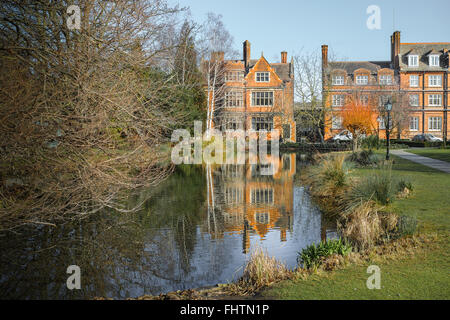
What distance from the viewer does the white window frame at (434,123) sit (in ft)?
161

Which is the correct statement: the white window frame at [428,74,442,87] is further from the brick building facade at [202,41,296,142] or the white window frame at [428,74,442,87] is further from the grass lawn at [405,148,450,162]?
the grass lawn at [405,148,450,162]

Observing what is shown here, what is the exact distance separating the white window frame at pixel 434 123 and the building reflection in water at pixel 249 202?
3532 cm

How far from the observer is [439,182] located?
13.5 meters

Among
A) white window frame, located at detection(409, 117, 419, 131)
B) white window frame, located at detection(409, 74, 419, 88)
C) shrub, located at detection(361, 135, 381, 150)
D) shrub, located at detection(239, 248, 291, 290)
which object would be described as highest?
white window frame, located at detection(409, 74, 419, 88)

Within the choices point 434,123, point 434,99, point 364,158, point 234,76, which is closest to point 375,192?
point 364,158

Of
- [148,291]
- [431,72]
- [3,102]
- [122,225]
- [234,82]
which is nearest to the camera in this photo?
[148,291]

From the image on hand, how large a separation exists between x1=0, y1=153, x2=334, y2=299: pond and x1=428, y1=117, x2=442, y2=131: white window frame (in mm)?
41690

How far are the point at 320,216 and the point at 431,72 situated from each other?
45393 mm

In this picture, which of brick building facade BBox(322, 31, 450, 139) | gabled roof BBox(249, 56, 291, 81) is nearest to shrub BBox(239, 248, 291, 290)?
gabled roof BBox(249, 56, 291, 81)

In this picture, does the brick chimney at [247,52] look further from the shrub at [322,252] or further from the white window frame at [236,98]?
the shrub at [322,252]

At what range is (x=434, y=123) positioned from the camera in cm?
4925

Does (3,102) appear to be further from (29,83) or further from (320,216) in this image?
(320,216)

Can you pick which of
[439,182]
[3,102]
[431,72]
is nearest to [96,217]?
[3,102]

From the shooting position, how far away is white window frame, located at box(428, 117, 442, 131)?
4916 cm
